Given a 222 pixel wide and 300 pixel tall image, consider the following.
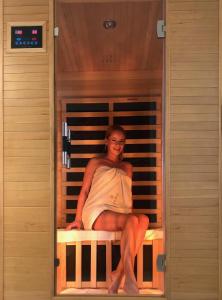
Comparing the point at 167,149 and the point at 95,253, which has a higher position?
the point at 167,149

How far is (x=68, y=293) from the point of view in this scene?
2285 millimetres

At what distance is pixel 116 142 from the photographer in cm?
229

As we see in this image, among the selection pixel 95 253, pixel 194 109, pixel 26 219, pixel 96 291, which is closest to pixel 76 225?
pixel 95 253

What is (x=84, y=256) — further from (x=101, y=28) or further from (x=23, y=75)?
(x=101, y=28)

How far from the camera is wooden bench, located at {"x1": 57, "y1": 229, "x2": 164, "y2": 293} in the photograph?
2.25m

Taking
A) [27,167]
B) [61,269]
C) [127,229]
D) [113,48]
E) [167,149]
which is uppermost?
[113,48]

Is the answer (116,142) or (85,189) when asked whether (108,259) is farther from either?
(116,142)

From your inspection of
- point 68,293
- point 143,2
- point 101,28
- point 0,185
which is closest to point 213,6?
point 143,2

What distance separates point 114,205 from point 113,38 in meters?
0.94

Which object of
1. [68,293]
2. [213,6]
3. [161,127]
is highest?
[213,6]

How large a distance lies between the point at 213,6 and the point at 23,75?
1137mm

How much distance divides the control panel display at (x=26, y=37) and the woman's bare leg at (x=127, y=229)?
3.40ft

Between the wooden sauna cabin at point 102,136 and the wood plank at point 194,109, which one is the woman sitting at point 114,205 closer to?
the wooden sauna cabin at point 102,136

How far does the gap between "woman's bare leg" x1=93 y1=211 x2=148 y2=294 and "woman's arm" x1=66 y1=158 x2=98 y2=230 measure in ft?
0.34
